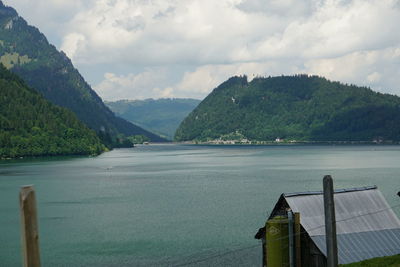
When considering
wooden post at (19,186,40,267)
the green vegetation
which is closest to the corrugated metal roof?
the green vegetation

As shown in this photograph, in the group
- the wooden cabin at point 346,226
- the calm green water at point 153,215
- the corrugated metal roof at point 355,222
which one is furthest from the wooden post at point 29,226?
the calm green water at point 153,215

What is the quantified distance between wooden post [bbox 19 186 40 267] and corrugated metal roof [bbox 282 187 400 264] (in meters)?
22.7

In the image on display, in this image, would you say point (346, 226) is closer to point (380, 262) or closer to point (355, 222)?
point (355, 222)

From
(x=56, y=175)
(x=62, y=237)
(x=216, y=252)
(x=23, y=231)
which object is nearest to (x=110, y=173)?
(x=56, y=175)

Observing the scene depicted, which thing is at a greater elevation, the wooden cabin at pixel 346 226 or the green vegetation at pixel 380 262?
the wooden cabin at pixel 346 226

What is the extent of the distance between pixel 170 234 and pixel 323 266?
42.9 metres

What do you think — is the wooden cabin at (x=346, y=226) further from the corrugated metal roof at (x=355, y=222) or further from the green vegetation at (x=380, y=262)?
the green vegetation at (x=380, y=262)

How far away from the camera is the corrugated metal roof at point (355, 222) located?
1422 inches

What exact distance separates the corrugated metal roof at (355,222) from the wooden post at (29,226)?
22718 mm

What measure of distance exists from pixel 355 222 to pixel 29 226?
27.5m

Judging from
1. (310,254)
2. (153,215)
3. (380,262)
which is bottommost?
(153,215)

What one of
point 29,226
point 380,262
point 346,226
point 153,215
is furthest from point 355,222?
point 153,215

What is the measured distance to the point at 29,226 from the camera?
15094 millimetres

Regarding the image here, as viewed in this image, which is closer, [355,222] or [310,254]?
[310,254]
